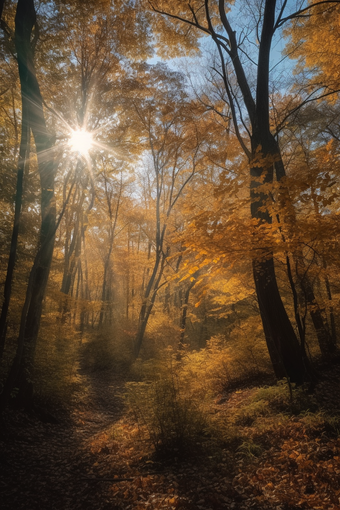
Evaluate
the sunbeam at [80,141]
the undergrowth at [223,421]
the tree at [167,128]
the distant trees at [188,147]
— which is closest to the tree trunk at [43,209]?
the distant trees at [188,147]

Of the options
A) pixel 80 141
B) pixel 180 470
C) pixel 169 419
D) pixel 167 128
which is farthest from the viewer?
pixel 167 128

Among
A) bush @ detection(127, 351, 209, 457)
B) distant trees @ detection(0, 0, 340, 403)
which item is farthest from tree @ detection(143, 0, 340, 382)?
bush @ detection(127, 351, 209, 457)

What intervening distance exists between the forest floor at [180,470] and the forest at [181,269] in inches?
0.9

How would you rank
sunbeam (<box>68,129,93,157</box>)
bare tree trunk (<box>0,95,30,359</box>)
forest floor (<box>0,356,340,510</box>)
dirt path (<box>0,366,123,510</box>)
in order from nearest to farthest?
forest floor (<box>0,356,340,510</box>), dirt path (<box>0,366,123,510</box>), bare tree trunk (<box>0,95,30,359</box>), sunbeam (<box>68,129,93,157</box>)

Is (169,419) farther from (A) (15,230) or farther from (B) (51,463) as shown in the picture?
(A) (15,230)

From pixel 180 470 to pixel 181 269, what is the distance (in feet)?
8.96

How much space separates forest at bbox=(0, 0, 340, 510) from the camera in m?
3.32

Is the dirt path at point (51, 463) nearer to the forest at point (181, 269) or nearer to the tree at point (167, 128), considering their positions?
the forest at point (181, 269)

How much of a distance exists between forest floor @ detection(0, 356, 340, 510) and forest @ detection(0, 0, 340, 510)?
24 mm

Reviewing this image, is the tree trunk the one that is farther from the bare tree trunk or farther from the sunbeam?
the sunbeam

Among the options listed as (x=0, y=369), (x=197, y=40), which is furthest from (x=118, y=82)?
(x=0, y=369)

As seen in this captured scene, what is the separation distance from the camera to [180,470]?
3365 mm

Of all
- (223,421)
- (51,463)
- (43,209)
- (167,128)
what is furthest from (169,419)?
(167,128)

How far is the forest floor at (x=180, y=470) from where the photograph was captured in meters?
2.65
